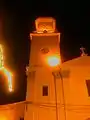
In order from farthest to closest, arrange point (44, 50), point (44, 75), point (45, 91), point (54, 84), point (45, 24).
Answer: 1. point (45, 24)
2. point (44, 50)
3. point (44, 75)
4. point (54, 84)
5. point (45, 91)

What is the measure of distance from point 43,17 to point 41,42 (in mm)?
3054

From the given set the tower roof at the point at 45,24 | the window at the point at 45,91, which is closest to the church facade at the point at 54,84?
the window at the point at 45,91

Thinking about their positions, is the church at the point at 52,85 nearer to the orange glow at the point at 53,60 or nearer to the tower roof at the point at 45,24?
the orange glow at the point at 53,60

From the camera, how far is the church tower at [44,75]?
805 inches

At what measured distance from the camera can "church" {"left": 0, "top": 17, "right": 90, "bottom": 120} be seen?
802 inches

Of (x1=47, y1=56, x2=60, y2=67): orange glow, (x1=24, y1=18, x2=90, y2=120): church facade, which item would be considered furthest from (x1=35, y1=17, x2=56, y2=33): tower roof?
(x1=47, y1=56, x2=60, y2=67): orange glow

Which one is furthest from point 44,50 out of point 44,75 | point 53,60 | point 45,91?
point 45,91

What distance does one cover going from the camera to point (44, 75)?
22125mm

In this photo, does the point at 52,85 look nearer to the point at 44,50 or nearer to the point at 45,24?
the point at 44,50

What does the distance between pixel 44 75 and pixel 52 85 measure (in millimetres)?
1167

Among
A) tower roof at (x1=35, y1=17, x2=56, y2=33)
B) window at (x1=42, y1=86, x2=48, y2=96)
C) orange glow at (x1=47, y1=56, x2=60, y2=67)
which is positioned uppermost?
tower roof at (x1=35, y1=17, x2=56, y2=33)

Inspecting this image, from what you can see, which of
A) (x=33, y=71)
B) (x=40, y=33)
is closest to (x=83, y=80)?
(x=33, y=71)

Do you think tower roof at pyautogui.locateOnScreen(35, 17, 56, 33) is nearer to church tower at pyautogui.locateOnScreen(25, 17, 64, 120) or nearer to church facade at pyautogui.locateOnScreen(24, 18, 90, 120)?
church tower at pyautogui.locateOnScreen(25, 17, 64, 120)

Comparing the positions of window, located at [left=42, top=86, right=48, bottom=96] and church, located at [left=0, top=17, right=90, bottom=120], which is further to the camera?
window, located at [left=42, top=86, right=48, bottom=96]
